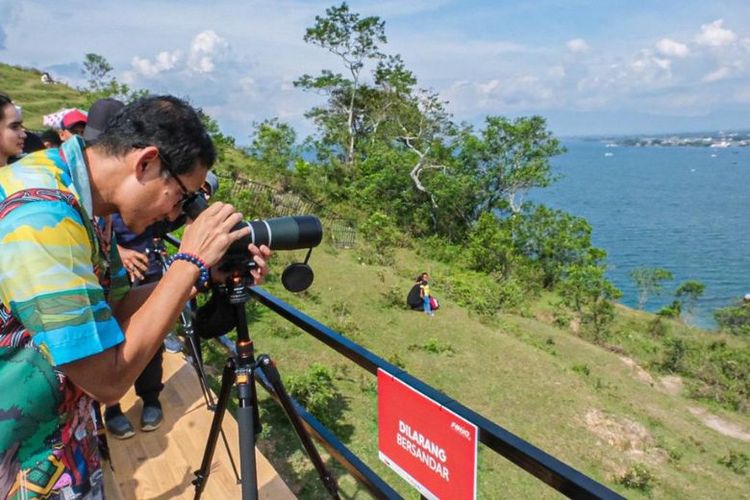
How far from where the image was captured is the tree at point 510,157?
23406 millimetres

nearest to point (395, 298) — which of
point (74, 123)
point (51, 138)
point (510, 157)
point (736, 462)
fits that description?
point (736, 462)

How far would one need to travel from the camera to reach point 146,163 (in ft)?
3.52

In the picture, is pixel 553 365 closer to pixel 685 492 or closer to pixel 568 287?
pixel 685 492

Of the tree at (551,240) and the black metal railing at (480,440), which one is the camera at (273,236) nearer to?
the black metal railing at (480,440)

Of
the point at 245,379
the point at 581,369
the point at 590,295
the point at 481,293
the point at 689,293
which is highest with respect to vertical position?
the point at 245,379

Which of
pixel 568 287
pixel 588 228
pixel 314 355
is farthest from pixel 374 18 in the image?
pixel 314 355

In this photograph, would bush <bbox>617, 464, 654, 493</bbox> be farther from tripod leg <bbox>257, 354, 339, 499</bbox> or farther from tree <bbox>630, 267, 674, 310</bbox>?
tree <bbox>630, 267, 674, 310</bbox>

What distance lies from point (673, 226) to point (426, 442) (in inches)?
2357

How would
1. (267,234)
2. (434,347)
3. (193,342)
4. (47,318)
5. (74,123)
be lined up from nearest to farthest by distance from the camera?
(47,318)
(267,234)
(193,342)
(74,123)
(434,347)

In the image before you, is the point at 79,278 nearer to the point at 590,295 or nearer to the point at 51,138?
the point at 51,138

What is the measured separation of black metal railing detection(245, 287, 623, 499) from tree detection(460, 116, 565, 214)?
22840 millimetres

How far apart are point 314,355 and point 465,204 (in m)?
18.4

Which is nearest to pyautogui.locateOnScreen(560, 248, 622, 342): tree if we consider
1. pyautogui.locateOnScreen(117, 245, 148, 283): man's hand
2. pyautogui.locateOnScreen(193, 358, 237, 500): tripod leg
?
pyautogui.locateOnScreen(117, 245, 148, 283): man's hand

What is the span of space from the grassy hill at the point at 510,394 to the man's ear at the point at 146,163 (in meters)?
2.61
